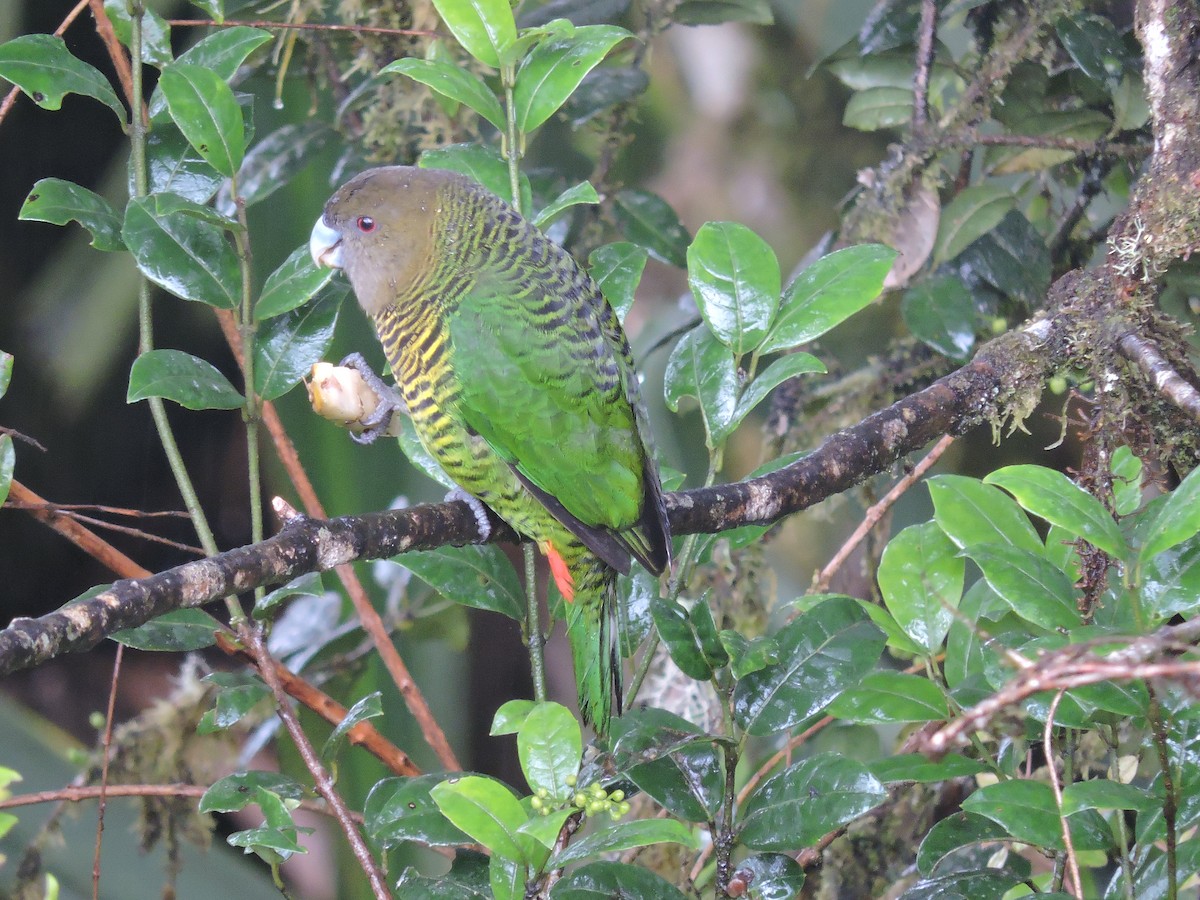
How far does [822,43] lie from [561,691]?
1826mm

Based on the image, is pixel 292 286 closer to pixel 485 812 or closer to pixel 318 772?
pixel 318 772

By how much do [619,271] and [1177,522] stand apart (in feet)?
2.47

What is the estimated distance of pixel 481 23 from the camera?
3.80 ft

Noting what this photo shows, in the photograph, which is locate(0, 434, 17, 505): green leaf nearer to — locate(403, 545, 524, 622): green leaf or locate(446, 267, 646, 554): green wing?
locate(403, 545, 524, 622): green leaf

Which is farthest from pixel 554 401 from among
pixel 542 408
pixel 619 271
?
pixel 619 271

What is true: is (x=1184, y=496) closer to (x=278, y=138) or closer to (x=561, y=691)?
(x=278, y=138)

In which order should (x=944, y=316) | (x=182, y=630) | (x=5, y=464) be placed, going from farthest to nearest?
1. (x=944, y=316)
2. (x=182, y=630)
3. (x=5, y=464)

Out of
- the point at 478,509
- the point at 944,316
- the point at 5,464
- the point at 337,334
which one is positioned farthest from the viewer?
the point at 337,334

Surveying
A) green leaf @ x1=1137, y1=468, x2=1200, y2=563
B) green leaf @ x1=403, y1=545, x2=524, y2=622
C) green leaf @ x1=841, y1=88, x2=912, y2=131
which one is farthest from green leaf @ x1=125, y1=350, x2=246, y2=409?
green leaf @ x1=841, y1=88, x2=912, y2=131

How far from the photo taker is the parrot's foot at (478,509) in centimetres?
136

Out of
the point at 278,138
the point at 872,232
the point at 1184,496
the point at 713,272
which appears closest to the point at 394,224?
the point at 278,138

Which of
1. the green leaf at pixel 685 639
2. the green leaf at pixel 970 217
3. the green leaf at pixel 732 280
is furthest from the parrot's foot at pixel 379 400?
the green leaf at pixel 970 217

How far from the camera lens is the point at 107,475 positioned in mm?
2512

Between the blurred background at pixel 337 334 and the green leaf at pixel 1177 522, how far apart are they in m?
1.11
